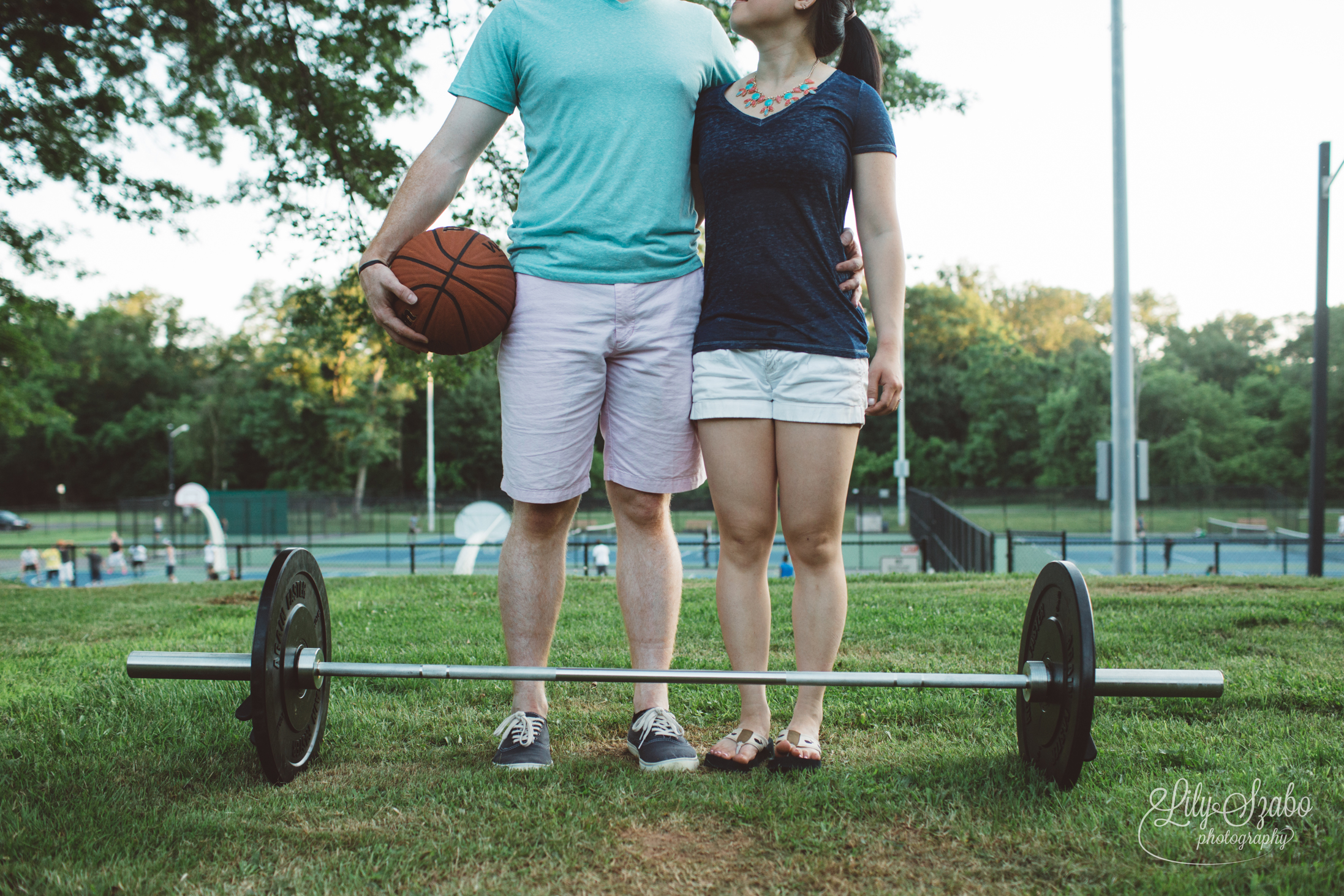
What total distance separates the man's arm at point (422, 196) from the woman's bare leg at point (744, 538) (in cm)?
79

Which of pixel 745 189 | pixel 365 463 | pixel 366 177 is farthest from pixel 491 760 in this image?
pixel 365 463

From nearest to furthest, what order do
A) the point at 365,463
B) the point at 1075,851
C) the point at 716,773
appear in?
the point at 1075,851 < the point at 716,773 < the point at 365,463

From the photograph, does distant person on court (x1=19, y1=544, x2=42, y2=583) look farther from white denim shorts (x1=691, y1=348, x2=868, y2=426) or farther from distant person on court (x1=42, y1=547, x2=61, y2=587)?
white denim shorts (x1=691, y1=348, x2=868, y2=426)

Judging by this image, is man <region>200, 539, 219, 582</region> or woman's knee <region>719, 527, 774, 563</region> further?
man <region>200, 539, 219, 582</region>

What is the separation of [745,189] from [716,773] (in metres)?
1.40

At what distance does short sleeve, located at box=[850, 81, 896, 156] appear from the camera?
87.4 inches

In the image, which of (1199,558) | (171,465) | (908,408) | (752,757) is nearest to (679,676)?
(752,757)

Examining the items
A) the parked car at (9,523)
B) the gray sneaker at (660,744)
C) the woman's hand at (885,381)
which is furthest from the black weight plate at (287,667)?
the parked car at (9,523)

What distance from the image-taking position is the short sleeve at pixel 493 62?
90.8 inches

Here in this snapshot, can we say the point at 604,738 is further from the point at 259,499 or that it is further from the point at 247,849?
the point at 259,499

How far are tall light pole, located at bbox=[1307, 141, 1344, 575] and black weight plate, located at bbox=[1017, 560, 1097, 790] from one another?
10.4 metres

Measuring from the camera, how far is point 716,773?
2084 mm

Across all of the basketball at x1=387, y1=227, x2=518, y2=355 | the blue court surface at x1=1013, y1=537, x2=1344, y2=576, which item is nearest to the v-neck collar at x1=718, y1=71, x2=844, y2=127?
the basketball at x1=387, y1=227, x2=518, y2=355

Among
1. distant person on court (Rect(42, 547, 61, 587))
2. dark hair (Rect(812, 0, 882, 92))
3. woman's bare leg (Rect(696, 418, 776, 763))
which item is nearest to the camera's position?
woman's bare leg (Rect(696, 418, 776, 763))
